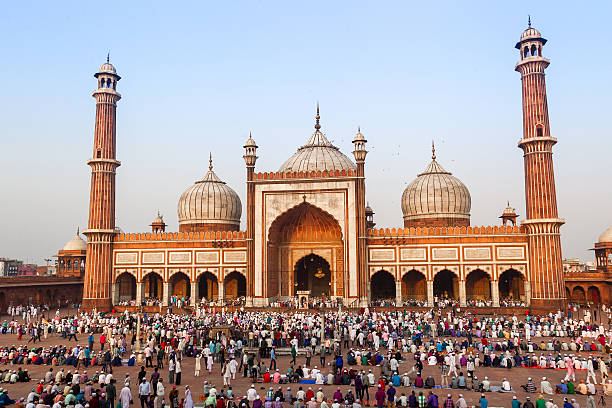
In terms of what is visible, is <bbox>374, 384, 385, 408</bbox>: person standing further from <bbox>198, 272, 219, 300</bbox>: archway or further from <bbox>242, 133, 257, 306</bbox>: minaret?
<bbox>198, 272, 219, 300</bbox>: archway

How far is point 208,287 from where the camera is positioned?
39250 millimetres

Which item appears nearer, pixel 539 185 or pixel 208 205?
pixel 539 185

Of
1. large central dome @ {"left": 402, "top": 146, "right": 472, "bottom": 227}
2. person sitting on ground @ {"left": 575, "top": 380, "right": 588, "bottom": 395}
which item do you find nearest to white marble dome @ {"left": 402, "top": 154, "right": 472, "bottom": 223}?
large central dome @ {"left": 402, "top": 146, "right": 472, "bottom": 227}

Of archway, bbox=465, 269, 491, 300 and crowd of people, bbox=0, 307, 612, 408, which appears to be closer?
crowd of people, bbox=0, 307, 612, 408

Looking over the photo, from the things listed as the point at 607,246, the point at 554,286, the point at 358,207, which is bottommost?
the point at 554,286

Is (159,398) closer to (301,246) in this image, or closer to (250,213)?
(250,213)

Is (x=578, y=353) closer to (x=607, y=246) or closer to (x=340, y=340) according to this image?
(x=340, y=340)

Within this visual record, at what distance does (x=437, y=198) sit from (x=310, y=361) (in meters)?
23.9

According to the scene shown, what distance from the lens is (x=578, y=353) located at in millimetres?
19234

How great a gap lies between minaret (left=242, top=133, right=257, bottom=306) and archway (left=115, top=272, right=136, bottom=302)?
10.7 m

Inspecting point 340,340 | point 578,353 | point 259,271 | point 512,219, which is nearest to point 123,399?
point 340,340

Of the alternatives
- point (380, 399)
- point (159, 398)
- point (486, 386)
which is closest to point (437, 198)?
point (486, 386)

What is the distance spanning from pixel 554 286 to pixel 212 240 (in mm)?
21715

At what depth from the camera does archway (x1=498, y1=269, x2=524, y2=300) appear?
34375 mm
